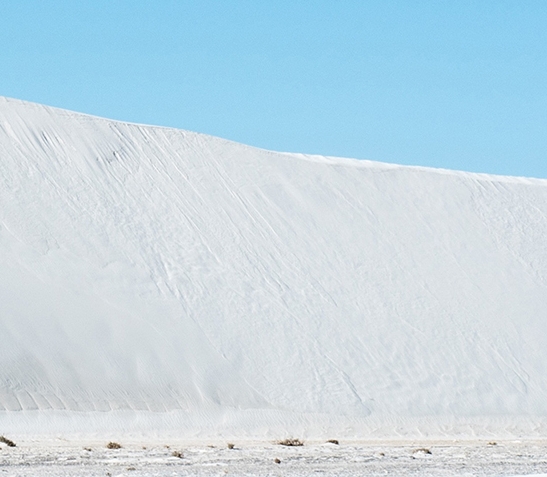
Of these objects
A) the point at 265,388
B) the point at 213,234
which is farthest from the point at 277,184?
the point at 265,388

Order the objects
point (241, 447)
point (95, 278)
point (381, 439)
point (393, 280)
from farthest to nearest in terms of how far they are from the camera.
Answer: point (393, 280) < point (95, 278) < point (381, 439) < point (241, 447)

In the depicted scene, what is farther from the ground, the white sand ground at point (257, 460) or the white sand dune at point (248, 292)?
the white sand dune at point (248, 292)

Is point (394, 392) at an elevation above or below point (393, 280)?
below

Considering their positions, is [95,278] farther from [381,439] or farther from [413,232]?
[413,232]

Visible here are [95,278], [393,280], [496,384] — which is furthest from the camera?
[393,280]

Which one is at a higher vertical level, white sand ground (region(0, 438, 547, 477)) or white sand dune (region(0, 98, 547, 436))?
white sand dune (region(0, 98, 547, 436))

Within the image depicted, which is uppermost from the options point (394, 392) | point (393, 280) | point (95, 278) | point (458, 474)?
point (393, 280)

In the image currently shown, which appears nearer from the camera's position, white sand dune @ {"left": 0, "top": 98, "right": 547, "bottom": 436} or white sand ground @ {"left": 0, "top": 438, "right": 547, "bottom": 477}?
white sand ground @ {"left": 0, "top": 438, "right": 547, "bottom": 477}

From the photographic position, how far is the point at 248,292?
24.5 metres

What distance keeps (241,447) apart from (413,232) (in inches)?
550

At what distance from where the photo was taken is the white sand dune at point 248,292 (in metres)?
20.4

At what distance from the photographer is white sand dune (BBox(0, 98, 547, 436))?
20.4 m

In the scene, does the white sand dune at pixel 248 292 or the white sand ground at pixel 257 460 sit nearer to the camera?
the white sand ground at pixel 257 460

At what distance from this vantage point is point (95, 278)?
74.3 feet
